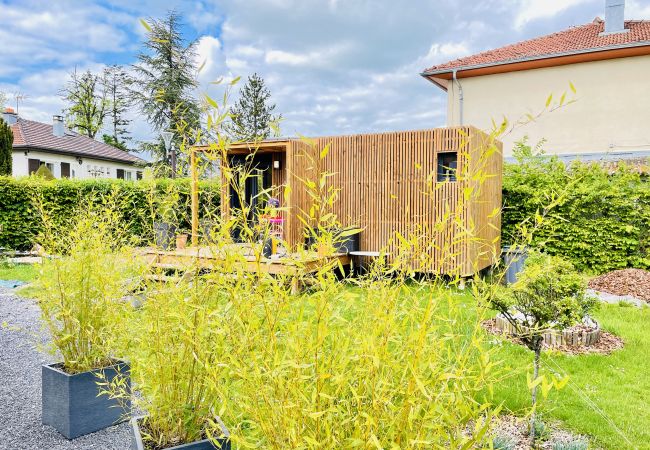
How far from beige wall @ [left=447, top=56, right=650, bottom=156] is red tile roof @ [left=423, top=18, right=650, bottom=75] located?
1.87ft

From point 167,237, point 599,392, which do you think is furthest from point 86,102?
point 599,392

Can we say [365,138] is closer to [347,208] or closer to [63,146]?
[347,208]

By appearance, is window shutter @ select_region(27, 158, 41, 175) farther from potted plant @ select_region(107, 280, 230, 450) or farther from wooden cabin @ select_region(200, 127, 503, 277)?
potted plant @ select_region(107, 280, 230, 450)

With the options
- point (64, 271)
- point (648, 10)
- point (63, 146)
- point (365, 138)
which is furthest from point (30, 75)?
point (648, 10)

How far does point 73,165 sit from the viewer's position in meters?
22.4

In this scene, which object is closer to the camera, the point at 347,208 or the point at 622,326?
the point at 622,326

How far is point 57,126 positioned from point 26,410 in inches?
943

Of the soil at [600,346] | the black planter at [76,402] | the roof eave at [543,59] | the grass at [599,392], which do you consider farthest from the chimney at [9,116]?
the soil at [600,346]

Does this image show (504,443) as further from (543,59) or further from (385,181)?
(543,59)

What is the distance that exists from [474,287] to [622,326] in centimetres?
550

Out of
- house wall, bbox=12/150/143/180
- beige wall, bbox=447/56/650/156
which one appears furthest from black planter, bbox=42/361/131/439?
house wall, bbox=12/150/143/180

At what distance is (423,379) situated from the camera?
123 cm

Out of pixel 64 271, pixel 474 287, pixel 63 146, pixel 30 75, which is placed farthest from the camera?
pixel 63 146

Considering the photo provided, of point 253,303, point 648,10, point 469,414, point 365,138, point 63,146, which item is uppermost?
point 648,10
